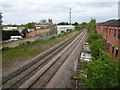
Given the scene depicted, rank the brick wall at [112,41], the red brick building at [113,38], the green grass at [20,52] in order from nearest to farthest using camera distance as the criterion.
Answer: the red brick building at [113,38] < the brick wall at [112,41] < the green grass at [20,52]

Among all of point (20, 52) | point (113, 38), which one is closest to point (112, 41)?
point (113, 38)

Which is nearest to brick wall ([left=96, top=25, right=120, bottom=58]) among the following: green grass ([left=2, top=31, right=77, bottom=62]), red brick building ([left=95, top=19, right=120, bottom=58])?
red brick building ([left=95, top=19, right=120, bottom=58])

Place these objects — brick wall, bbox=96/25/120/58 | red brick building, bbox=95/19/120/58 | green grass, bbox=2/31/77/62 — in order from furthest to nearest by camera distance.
→ 1. green grass, bbox=2/31/77/62
2. brick wall, bbox=96/25/120/58
3. red brick building, bbox=95/19/120/58

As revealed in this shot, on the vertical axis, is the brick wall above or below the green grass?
above

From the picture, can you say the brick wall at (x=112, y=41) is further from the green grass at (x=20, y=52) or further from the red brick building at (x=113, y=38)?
the green grass at (x=20, y=52)

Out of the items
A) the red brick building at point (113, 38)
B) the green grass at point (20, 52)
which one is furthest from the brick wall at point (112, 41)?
the green grass at point (20, 52)

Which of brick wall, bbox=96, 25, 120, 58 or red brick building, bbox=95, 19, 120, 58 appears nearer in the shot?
red brick building, bbox=95, 19, 120, 58

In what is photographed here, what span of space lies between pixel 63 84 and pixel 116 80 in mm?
6512

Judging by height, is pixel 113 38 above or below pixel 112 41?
Result: above

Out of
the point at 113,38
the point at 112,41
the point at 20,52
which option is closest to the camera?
the point at 113,38

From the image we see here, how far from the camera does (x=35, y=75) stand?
41.5 ft

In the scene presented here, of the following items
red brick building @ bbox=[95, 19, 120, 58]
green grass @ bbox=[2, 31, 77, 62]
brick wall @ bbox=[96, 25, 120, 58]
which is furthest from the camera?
green grass @ bbox=[2, 31, 77, 62]

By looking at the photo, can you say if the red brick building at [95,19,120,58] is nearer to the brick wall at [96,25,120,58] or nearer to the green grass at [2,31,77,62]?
the brick wall at [96,25,120,58]

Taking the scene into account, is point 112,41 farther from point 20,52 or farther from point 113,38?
point 20,52
